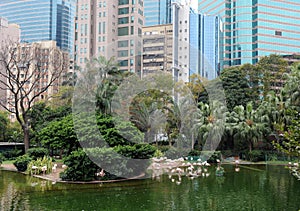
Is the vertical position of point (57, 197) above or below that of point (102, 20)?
below

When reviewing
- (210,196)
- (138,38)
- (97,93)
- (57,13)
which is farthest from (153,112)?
(57,13)

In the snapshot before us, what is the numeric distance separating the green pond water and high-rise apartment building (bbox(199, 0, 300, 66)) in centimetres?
3952

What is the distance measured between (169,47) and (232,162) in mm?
9191

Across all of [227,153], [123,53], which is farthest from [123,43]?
[227,153]

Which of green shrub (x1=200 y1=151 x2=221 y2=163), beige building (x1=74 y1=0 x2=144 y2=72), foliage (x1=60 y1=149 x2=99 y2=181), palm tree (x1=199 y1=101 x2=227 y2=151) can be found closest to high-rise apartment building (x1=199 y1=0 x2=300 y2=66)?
beige building (x1=74 y1=0 x2=144 y2=72)

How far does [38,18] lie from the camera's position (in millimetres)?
81750

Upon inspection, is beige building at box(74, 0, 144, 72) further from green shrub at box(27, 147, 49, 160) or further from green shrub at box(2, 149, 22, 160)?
green shrub at box(27, 147, 49, 160)

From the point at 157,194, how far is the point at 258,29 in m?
44.6

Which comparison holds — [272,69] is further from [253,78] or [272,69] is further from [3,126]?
[3,126]

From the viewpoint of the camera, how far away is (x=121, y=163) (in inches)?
558

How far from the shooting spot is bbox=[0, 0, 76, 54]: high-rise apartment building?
267ft

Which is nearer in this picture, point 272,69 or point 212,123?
point 212,123

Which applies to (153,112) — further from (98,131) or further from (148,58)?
(98,131)

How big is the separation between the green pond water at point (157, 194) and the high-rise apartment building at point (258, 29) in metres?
39.5
